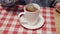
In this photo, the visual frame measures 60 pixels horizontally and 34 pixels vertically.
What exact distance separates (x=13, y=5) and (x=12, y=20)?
161mm

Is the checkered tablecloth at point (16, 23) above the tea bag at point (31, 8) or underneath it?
underneath

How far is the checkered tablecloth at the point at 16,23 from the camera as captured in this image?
0.84 m

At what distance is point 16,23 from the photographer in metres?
0.89

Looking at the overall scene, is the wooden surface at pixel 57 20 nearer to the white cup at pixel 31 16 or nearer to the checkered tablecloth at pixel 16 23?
the checkered tablecloth at pixel 16 23

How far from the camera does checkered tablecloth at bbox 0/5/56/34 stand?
0.84m

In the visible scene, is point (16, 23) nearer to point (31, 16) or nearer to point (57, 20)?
point (31, 16)

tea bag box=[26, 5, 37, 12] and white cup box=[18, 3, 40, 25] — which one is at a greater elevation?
tea bag box=[26, 5, 37, 12]

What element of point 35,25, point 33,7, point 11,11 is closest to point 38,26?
point 35,25

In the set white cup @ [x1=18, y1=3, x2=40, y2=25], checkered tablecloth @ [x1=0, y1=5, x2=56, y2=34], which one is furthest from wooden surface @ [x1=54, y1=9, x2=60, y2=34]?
white cup @ [x1=18, y1=3, x2=40, y2=25]

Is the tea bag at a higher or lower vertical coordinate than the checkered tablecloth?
higher

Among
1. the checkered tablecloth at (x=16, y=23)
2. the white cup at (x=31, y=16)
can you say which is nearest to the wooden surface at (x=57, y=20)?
the checkered tablecloth at (x=16, y=23)

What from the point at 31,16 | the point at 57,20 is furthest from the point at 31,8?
the point at 57,20

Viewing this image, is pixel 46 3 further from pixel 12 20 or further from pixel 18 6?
pixel 12 20

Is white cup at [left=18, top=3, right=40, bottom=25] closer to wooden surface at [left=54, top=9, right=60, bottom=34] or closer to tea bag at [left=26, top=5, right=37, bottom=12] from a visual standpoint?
tea bag at [left=26, top=5, right=37, bottom=12]
